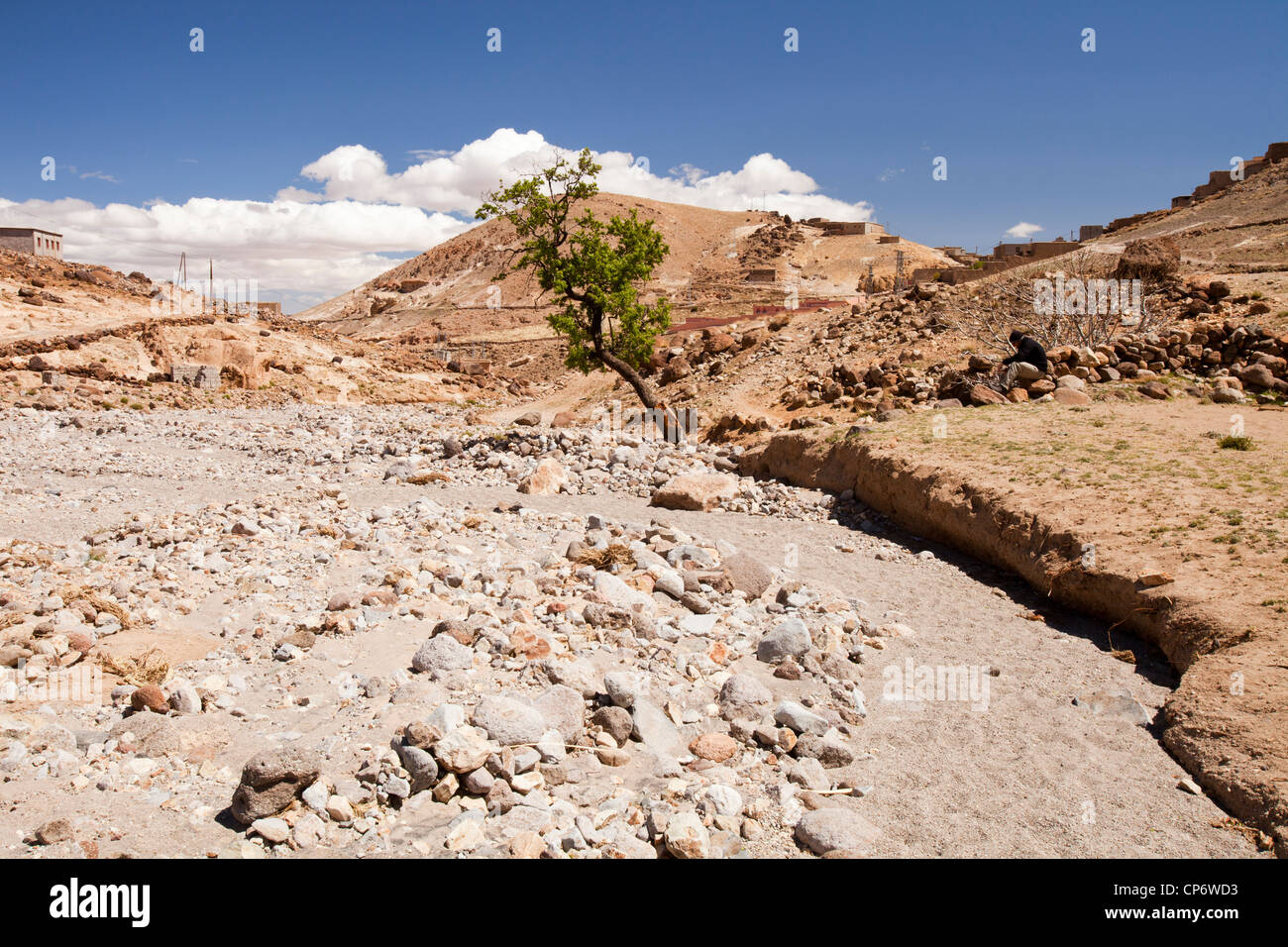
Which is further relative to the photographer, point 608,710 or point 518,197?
point 518,197

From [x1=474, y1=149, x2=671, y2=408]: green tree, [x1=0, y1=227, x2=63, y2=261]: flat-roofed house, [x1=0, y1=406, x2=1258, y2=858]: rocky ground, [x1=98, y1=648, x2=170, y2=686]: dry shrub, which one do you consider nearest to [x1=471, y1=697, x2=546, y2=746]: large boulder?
[x1=0, y1=406, x2=1258, y2=858]: rocky ground

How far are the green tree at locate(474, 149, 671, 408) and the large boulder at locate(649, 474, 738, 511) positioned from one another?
6056 mm

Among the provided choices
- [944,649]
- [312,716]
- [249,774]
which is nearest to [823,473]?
[944,649]

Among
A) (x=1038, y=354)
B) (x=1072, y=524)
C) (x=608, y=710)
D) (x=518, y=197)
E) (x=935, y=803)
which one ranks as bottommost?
(x=935, y=803)

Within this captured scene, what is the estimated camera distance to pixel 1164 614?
6914 mm

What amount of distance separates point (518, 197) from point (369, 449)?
6.02m

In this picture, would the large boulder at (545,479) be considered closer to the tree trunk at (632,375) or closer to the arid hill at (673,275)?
the tree trunk at (632,375)

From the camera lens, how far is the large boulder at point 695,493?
1245 cm

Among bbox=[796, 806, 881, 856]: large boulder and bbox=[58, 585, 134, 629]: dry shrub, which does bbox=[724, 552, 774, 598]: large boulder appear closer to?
bbox=[796, 806, 881, 856]: large boulder

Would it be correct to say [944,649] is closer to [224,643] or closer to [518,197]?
[224,643]

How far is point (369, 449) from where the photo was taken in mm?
16484

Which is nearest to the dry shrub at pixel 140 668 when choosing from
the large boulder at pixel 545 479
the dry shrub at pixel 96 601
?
the dry shrub at pixel 96 601

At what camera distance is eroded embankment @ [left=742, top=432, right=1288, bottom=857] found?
496cm

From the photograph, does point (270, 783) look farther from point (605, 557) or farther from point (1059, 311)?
point (1059, 311)
